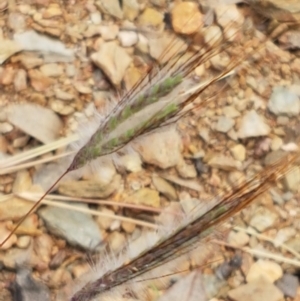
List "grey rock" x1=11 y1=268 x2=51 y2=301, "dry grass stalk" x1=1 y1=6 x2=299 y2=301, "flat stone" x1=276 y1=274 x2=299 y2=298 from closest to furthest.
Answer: "dry grass stalk" x1=1 y1=6 x2=299 y2=301
"grey rock" x1=11 y1=268 x2=51 y2=301
"flat stone" x1=276 y1=274 x2=299 y2=298

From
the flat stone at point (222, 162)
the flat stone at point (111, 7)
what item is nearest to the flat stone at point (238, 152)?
the flat stone at point (222, 162)

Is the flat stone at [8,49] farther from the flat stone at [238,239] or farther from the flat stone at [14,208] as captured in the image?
the flat stone at [238,239]

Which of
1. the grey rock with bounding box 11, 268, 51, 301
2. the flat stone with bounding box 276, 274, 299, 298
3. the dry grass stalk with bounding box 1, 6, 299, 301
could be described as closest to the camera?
the dry grass stalk with bounding box 1, 6, 299, 301

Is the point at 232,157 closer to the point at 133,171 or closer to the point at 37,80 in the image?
the point at 133,171

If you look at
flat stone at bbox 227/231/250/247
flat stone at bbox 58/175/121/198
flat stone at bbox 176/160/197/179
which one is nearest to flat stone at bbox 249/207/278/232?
flat stone at bbox 227/231/250/247

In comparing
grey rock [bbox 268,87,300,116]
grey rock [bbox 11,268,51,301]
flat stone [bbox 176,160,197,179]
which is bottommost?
grey rock [bbox 11,268,51,301]

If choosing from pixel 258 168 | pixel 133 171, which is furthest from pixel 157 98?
pixel 258 168

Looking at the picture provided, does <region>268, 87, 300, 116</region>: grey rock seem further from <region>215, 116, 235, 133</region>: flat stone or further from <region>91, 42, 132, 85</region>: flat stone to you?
<region>91, 42, 132, 85</region>: flat stone

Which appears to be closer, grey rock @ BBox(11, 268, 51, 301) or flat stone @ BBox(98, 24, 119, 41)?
grey rock @ BBox(11, 268, 51, 301)
